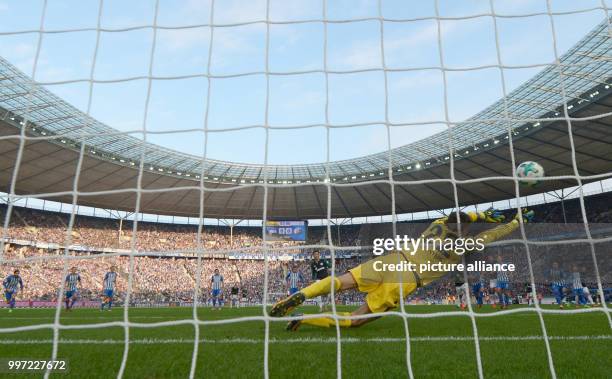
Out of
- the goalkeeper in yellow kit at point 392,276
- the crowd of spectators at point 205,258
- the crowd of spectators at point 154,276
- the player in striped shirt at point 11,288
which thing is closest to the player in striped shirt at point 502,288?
the crowd of spectators at point 205,258

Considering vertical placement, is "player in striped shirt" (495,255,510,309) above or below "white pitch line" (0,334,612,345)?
above

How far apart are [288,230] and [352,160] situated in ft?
20.9

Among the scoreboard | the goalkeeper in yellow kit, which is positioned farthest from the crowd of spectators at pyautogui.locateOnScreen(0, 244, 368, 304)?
the goalkeeper in yellow kit

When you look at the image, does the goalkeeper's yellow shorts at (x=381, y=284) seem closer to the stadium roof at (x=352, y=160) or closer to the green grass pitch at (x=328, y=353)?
the green grass pitch at (x=328, y=353)

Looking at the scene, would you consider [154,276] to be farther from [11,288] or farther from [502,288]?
[502,288]

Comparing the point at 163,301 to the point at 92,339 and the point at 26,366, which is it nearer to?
the point at 92,339

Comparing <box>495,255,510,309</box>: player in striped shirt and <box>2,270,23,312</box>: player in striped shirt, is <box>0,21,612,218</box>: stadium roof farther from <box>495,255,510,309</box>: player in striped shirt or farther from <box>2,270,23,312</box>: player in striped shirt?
<box>2,270,23,312</box>: player in striped shirt

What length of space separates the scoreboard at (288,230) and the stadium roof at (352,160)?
3.37 meters

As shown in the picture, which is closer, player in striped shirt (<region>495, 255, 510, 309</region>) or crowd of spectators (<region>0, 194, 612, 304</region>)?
player in striped shirt (<region>495, 255, 510, 309</region>)

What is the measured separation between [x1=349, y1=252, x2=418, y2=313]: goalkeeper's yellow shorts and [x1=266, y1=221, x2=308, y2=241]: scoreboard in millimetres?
21733

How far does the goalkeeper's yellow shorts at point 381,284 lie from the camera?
5324 mm

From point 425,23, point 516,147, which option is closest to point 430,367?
point 425,23

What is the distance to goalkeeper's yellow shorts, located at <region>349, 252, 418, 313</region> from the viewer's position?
210 inches

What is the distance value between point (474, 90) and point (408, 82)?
29.2 inches
